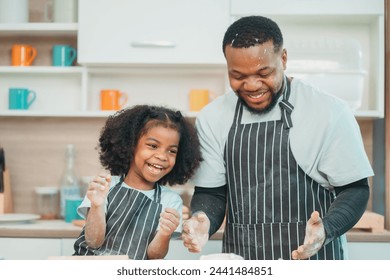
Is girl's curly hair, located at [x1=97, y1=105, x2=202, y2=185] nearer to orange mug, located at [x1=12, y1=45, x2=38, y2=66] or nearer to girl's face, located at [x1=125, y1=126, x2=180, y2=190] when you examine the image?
girl's face, located at [x1=125, y1=126, x2=180, y2=190]

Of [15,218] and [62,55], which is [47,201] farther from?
[62,55]

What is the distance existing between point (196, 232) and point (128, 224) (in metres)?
0.24

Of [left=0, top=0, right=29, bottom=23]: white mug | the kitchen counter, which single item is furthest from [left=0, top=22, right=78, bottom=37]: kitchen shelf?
the kitchen counter

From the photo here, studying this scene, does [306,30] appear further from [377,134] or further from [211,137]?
[211,137]

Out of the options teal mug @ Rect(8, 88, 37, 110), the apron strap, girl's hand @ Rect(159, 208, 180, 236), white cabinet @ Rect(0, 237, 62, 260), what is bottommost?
white cabinet @ Rect(0, 237, 62, 260)

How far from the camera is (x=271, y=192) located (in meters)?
1.21

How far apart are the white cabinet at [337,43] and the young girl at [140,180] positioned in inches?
30.2

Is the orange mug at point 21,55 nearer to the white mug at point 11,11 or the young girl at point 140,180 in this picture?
the white mug at point 11,11

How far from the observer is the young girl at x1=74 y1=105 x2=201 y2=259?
47.5 inches

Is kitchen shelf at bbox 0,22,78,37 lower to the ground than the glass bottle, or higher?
higher

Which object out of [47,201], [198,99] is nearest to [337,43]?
[198,99]

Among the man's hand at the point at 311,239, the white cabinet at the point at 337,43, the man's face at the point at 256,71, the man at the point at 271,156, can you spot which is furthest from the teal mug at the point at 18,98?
the man's hand at the point at 311,239

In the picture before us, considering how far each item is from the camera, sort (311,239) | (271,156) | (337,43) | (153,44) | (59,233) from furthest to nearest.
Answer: (337,43)
(153,44)
(59,233)
(271,156)
(311,239)

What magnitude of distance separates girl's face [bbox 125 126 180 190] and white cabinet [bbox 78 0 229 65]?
2.40 feet
